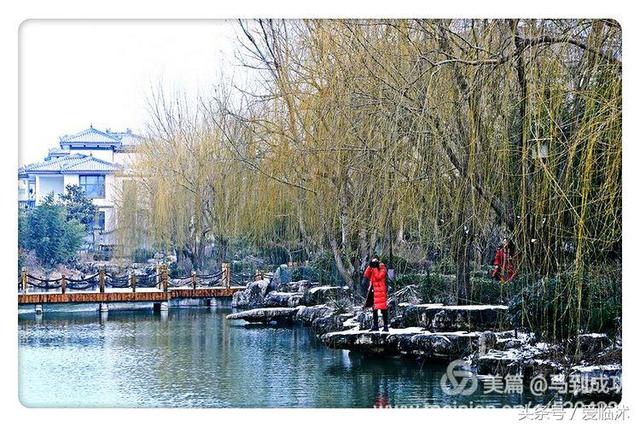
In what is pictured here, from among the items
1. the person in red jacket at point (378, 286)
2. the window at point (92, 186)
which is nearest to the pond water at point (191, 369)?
the person in red jacket at point (378, 286)

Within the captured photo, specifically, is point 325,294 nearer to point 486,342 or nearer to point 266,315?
point 266,315

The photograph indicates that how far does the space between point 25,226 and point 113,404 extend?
1062 mm

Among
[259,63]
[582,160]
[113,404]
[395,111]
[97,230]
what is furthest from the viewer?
[259,63]

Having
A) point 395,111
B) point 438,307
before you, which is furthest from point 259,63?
point 438,307

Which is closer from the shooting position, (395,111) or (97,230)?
(395,111)

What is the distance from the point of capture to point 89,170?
585 cm

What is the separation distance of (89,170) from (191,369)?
1.25m

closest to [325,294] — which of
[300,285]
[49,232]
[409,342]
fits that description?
[300,285]

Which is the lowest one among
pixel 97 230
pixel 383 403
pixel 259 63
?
pixel 383 403

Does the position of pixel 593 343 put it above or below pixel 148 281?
below

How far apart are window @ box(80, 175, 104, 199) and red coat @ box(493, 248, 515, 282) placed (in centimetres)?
225

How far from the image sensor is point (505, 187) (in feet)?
17.5

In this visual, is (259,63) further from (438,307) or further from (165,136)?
(438,307)

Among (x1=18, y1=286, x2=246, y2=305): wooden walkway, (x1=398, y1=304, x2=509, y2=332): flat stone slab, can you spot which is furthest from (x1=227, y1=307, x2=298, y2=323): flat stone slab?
(x1=398, y1=304, x2=509, y2=332): flat stone slab
